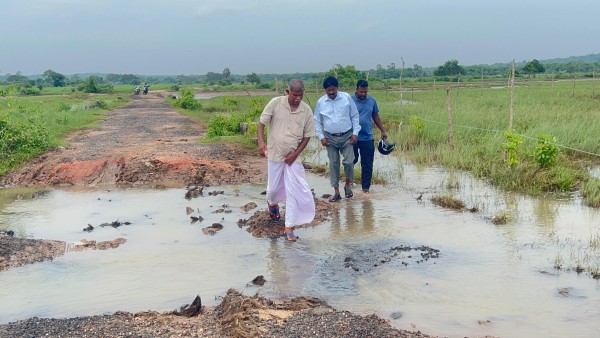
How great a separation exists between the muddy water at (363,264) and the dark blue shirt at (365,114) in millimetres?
921

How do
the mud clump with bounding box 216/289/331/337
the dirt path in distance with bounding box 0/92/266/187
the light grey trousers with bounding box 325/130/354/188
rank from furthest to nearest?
the dirt path in distance with bounding box 0/92/266/187 < the light grey trousers with bounding box 325/130/354/188 < the mud clump with bounding box 216/289/331/337

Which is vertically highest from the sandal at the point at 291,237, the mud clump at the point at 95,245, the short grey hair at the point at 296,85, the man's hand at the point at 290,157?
the short grey hair at the point at 296,85

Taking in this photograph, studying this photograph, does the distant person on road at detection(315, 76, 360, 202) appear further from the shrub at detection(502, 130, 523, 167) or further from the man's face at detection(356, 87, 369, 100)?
the shrub at detection(502, 130, 523, 167)

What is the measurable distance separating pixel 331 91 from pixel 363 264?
276cm

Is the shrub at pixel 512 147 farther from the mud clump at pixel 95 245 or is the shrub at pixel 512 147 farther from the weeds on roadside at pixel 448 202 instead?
the mud clump at pixel 95 245

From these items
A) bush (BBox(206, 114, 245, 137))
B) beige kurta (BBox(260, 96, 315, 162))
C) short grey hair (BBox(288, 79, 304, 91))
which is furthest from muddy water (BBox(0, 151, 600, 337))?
bush (BBox(206, 114, 245, 137))

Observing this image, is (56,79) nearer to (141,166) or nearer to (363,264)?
(141,166)

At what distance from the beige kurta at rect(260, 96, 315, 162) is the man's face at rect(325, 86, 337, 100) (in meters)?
1.20

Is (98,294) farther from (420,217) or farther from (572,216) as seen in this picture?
(572,216)

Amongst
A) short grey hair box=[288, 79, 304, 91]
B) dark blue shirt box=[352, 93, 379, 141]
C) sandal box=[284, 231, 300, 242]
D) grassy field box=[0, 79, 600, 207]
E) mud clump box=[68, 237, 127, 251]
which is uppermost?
short grey hair box=[288, 79, 304, 91]

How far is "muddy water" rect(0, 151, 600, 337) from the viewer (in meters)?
4.56

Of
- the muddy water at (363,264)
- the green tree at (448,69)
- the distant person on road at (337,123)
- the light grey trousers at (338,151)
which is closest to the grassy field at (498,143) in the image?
the muddy water at (363,264)

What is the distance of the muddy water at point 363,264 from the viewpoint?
4.56 metres

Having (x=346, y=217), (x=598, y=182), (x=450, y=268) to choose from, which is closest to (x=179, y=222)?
(x=346, y=217)
